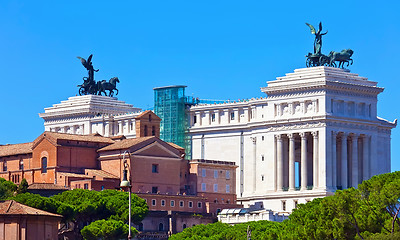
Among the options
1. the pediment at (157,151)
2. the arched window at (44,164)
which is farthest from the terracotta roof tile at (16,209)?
the arched window at (44,164)

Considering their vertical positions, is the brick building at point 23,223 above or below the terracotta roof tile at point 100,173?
below

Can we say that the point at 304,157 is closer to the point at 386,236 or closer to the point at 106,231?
the point at 106,231

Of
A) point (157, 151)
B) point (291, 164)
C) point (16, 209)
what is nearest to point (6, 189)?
point (157, 151)

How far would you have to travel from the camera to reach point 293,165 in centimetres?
19900

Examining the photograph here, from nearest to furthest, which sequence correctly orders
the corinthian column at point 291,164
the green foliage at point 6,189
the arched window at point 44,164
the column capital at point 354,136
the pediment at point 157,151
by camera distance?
the green foliage at point 6,189, the pediment at point 157,151, the arched window at point 44,164, the corinthian column at point 291,164, the column capital at point 354,136

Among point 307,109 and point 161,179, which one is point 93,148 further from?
point 307,109

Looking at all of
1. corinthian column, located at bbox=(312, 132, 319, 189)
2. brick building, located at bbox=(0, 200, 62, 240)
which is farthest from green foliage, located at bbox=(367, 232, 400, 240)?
corinthian column, located at bbox=(312, 132, 319, 189)

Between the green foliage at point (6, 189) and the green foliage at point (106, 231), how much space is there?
12919mm

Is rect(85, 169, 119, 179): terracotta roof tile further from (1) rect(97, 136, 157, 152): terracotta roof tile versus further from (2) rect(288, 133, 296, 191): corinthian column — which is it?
(2) rect(288, 133, 296, 191): corinthian column

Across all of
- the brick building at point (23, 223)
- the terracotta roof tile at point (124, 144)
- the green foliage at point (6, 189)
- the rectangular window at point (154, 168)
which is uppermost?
the terracotta roof tile at point (124, 144)

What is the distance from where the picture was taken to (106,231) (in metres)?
169

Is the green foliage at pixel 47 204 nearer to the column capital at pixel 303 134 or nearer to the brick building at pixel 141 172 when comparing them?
the brick building at pixel 141 172

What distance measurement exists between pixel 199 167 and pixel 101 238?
1234 inches

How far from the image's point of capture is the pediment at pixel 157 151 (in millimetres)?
191825
